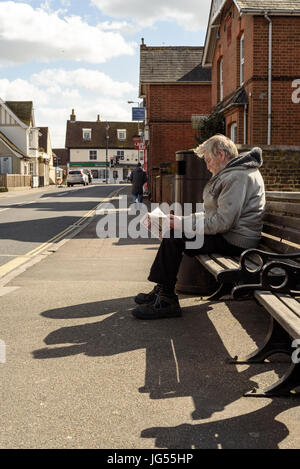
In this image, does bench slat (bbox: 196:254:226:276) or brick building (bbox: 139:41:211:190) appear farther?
brick building (bbox: 139:41:211:190)

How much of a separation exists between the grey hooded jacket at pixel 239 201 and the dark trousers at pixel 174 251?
0.29 ft

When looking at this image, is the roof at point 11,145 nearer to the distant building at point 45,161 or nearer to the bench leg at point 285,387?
the distant building at point 45,161

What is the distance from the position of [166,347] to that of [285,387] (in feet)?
4.06

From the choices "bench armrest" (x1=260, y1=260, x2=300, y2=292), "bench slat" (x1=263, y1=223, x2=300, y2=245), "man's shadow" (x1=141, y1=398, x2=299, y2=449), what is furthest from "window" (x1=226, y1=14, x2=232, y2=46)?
"man's shadow" (x1=141, y1=398, x2=299, y2=449)

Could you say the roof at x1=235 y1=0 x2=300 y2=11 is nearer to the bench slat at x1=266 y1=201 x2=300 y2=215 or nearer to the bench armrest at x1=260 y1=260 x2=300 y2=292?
the bench slat at x1=266 y1=201 x2=300 y2=215

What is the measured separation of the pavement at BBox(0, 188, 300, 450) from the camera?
115 inches

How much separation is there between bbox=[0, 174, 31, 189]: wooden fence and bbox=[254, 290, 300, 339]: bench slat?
44706 mm

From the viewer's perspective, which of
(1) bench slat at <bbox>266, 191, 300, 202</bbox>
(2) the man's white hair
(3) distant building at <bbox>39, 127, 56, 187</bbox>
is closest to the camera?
(2) the man's white hair

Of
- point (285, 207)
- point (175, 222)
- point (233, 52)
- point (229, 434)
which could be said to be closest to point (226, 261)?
point (175, 222)

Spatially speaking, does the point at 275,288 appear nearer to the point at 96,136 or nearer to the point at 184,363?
the point at 184,363

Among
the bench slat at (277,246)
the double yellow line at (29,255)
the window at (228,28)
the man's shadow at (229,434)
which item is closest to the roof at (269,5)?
the window at (228,28)

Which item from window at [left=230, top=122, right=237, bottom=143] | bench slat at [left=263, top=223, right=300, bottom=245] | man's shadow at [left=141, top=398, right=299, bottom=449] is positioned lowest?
man's shadow at [left=141, top=398, right=299, bottom=449]

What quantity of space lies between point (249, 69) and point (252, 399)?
15.0m
